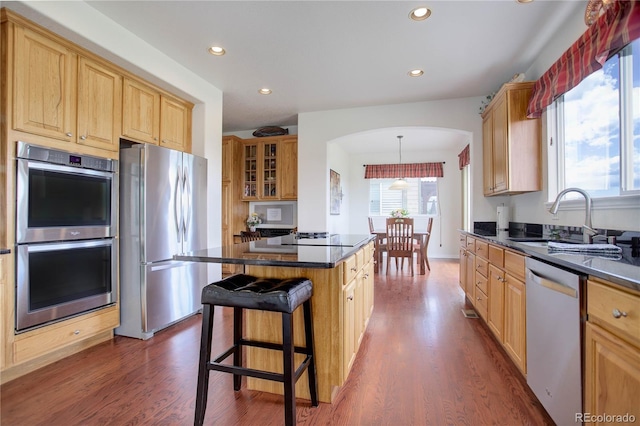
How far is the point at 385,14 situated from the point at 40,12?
88.8 inches

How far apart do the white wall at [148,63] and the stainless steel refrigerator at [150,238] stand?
1.95 ft

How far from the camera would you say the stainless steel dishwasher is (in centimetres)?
120

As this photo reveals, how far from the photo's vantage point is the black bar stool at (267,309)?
1305 millimetres

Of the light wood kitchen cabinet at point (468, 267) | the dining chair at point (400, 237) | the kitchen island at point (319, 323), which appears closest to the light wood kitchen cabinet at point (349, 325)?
the kitchen island at point (319, 323)

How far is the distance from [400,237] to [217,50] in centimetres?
377

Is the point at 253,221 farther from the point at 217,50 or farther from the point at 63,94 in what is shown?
the point at 63,94

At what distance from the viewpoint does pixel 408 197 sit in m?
7.09

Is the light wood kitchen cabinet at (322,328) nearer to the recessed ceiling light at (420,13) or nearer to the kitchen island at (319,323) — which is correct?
the kitchen island at (319,323)

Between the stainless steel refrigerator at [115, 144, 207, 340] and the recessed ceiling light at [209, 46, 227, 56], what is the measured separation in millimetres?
993

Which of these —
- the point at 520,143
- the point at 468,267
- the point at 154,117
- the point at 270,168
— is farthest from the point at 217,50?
the point at 468,267

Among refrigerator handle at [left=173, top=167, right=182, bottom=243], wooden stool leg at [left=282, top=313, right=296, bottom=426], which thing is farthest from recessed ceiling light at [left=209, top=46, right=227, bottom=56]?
wooden stool leg at [left=282, top=313, right=296, bottom=426]

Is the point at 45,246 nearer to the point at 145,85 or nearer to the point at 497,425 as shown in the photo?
the point at 145,85

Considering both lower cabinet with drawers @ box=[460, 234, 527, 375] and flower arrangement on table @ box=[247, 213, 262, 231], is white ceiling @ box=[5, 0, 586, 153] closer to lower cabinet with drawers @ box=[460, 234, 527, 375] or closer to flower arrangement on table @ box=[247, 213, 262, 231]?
lower cabinet with drawers @ box=[460, 234, 527, 375]

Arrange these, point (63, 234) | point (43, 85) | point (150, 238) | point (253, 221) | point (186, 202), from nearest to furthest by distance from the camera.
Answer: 1. point (43, 85)
2. point (63, 234)
3. point (150, 238)
4. point (186, 202)
5. point (253, 221)
